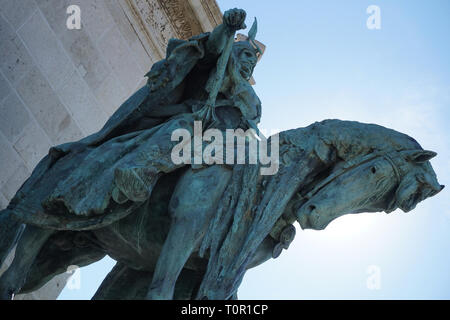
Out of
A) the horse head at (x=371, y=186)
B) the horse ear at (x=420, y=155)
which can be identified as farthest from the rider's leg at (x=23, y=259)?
the horse ear at (x=420, y=155)

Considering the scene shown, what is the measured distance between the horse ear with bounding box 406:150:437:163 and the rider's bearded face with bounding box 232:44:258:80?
1.18 meters

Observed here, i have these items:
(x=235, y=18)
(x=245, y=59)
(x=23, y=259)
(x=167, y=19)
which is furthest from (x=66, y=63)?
(x=23, y=259)

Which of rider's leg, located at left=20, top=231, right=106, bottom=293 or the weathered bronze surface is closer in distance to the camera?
the weathered bronze surface

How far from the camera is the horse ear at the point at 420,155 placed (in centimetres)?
434

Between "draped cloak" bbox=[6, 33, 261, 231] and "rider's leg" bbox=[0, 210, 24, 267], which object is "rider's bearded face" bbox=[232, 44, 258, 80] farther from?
"rider's leg" bbox=[0, 210, 24, 267]

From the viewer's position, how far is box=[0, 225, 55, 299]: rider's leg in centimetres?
422

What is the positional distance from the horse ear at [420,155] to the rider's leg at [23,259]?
208 centimetres

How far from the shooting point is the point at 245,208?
4.22 m

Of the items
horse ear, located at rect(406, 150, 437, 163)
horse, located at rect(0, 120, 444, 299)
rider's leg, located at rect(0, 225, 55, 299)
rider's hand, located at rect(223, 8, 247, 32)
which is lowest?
horse ear, located at rect(406, 150, 437, 163)

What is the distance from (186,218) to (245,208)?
342 mm

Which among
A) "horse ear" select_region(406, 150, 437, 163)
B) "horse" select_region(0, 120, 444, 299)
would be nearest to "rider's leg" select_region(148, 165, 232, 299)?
"horse" select_region(0, 120, 444, 299)
